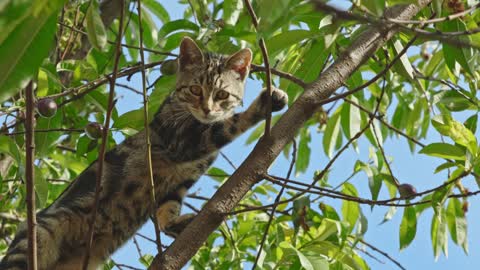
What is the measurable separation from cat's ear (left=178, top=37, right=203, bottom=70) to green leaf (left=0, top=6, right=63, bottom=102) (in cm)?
200

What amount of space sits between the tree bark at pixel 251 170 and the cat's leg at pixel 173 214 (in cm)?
71

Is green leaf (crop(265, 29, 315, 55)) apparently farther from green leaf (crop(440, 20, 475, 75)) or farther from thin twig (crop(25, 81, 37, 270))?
thin twig (crop(25, 81, 37, 270))

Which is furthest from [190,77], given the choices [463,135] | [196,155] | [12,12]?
[12,12]

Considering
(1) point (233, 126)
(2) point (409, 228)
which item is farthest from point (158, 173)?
(2) point (409, 228)

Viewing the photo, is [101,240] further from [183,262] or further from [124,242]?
[183,262]

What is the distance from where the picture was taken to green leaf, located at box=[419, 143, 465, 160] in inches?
103

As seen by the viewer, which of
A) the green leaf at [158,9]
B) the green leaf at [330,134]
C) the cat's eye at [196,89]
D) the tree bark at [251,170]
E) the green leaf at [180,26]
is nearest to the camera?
the tree bark at [251,170]

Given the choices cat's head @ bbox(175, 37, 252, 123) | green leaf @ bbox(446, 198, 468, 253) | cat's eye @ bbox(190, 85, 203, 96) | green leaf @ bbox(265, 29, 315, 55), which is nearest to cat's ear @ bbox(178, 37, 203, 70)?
cat's head @ bbox(175, 37, 252, 123)

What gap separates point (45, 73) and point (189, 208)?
1.40m

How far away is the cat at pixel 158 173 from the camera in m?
3.41

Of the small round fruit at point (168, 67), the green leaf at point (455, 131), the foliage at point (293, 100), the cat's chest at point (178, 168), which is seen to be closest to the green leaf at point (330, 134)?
the foliage at point (293, 100)

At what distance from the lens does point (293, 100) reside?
312 cm

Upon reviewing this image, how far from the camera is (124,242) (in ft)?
11.7

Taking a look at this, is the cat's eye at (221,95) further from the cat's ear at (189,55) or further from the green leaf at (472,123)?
the green leaf at (472,123)
